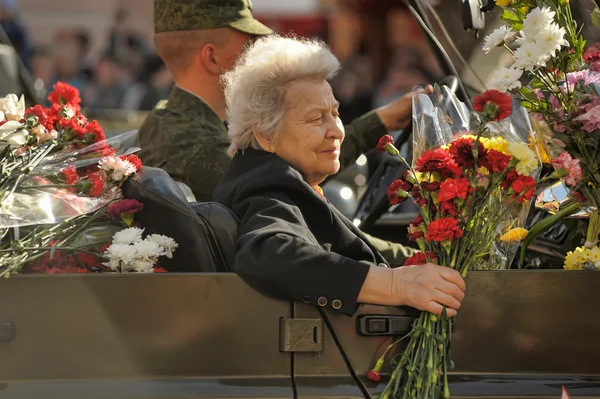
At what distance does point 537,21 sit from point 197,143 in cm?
152

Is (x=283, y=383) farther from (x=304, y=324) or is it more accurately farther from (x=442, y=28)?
(x=442, y=28)

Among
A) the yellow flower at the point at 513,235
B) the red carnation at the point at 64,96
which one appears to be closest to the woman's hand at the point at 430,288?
the yellow flower at the point at 513,235

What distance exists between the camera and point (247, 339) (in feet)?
7.85

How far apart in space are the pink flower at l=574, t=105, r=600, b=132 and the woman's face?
67 centimetres

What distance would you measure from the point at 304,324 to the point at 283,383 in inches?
5.3

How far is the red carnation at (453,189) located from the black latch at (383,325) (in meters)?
0.28

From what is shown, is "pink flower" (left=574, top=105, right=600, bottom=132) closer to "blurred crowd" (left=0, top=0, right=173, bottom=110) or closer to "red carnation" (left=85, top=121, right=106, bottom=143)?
"red carnation" (left=85, top=121, right=106, bottom=143)

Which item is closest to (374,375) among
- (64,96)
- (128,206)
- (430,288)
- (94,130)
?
(430,288)

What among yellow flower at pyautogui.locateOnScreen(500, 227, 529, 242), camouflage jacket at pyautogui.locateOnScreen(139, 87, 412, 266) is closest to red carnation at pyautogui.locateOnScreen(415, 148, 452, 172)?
yellow flower at pyautogui.locateOnScreen(500, 227, 529, 242)

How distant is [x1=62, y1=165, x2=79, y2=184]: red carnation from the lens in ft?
8.96

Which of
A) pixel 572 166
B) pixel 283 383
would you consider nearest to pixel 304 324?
pixel 283 383

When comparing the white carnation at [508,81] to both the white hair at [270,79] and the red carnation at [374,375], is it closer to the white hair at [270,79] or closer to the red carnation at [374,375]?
the white hair at [270,79]

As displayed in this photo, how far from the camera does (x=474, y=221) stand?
2514mm

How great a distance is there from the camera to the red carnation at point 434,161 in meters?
2.46
